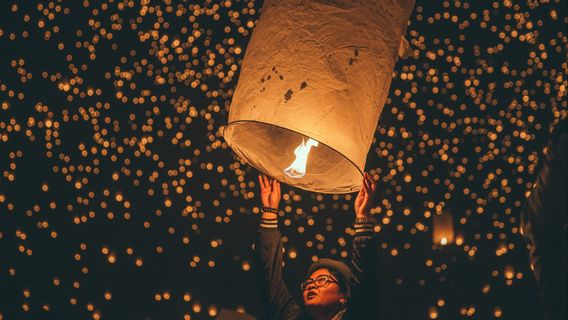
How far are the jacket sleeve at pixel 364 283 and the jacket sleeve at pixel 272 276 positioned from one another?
1.00 feet

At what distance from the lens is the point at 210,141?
251cm

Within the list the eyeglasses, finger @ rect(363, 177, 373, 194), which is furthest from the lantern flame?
the eyeglasses

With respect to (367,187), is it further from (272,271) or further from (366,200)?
(272,271)

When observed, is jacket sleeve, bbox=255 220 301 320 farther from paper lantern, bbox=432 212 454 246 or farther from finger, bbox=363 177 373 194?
paper lantern, bbox=432 212 454 246

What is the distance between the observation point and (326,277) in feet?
6.22

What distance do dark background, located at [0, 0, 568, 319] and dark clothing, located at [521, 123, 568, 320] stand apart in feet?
5.33

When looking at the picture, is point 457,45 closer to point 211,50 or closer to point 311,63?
point 211,50

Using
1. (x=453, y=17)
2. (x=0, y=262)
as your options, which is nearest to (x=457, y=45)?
(x=453, y=17)

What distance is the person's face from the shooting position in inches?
72.7

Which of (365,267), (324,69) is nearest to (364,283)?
(365,267)

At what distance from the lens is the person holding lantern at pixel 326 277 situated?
1.62 meters

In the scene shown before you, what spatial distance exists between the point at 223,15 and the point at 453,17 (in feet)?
3.94

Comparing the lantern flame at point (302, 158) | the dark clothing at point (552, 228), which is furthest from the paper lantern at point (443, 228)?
the dark clothing at point (552, 228)

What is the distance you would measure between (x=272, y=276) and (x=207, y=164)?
0.89m
